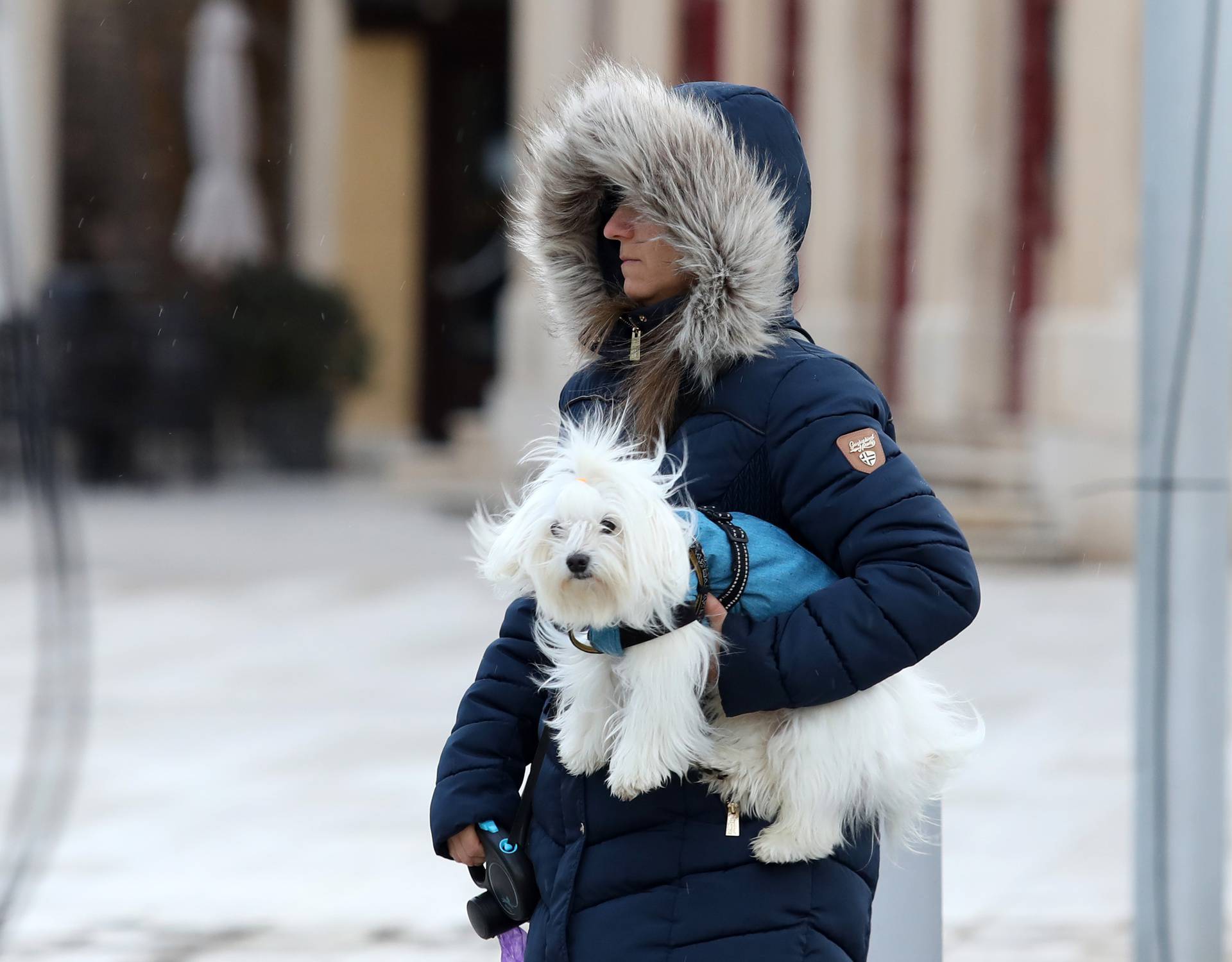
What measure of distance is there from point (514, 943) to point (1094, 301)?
9.01 meters

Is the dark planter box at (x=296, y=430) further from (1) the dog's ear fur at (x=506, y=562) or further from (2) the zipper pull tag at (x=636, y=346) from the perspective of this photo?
(1) the dog's ear fur at (x=506, y=562)

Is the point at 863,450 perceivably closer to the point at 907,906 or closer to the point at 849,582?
the point at 849,582

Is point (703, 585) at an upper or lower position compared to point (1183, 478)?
upper

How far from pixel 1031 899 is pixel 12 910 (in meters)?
2.66

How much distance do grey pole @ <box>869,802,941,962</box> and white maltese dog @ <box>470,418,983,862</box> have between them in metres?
0.59

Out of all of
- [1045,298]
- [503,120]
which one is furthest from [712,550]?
[503,120]

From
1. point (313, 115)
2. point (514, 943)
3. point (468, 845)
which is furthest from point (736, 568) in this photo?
point (313, 115)

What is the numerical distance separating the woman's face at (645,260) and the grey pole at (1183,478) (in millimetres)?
1625

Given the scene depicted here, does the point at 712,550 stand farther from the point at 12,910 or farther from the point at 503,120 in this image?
the point at 503,120

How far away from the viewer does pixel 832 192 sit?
42.8 feet

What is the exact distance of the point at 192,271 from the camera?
585 inches

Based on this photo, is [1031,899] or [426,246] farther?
[426,246]

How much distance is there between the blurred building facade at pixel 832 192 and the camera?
10398mm

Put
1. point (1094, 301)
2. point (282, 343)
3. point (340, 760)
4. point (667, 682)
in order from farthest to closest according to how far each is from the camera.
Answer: point (282, 343), point (1094, 301), point (340, 760), point (667, 682)
